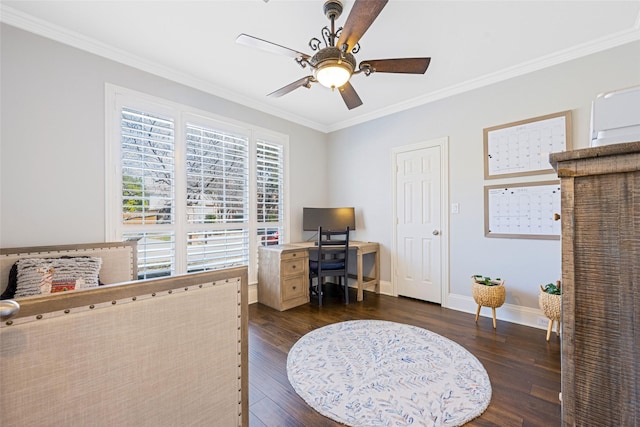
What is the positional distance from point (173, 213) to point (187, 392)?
7.48ft

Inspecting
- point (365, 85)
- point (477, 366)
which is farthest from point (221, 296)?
point (365, 85)

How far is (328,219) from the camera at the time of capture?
4086mm

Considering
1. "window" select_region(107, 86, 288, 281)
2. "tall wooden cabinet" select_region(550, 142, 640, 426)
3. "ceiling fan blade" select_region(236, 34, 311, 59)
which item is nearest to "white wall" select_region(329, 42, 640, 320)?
"window" select_region(107, 86, 288, 281)

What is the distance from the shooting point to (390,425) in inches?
56.7

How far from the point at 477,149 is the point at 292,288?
2746 millimetres

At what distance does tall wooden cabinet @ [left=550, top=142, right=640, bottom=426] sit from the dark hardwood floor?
1082mm

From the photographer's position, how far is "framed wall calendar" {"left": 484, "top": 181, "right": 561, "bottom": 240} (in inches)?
102

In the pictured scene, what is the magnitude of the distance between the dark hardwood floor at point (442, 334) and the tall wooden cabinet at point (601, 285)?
1082 millimetres

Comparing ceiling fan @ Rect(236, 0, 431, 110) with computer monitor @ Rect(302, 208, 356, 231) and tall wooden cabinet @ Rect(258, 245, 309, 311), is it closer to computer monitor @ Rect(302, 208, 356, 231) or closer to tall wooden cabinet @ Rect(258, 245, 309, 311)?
tall wooden cabinet @ Rect(258, 245, 309, 311)

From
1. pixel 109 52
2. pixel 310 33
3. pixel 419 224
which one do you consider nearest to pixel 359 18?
Result: pixel 310 33

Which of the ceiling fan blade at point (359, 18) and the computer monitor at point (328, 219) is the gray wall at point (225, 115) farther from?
the ceiling fan blade at point (359, 18)

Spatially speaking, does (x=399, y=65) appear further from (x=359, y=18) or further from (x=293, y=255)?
(x=293, y=255)

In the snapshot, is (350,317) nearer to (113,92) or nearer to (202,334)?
(202,334)

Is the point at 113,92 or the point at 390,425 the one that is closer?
the point at 390,425
